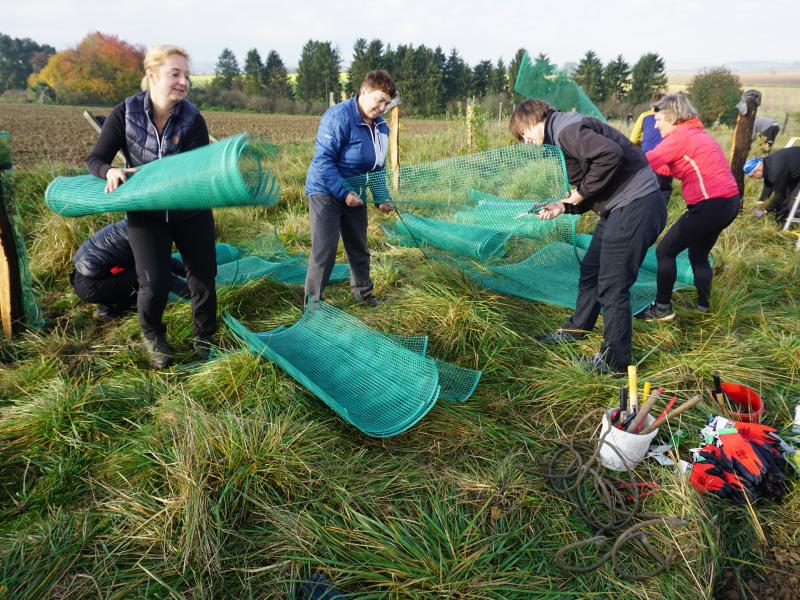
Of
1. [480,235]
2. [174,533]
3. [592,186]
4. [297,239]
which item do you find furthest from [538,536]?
[297,239]

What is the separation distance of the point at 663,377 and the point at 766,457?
0.70m

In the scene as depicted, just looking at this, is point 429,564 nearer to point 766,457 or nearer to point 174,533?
point 174,533

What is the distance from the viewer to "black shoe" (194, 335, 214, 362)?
2.80 metres

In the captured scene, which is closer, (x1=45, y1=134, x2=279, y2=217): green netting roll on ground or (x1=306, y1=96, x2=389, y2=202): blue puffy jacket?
(x1=45, y1=134, x2=279, y2=217): green netting roll on ground

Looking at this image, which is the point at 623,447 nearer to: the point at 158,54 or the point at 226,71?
the point at 158,54

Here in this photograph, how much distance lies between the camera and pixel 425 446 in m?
2.22

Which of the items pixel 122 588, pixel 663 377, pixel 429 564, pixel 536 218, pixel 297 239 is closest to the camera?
pixel 122 588

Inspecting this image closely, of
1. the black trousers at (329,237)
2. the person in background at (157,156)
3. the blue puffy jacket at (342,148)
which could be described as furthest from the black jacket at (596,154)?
the person in background at (157,156)

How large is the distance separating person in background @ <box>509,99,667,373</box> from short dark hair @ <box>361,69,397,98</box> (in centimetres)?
78

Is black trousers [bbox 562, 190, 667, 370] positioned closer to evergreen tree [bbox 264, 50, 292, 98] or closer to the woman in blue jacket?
the woman in blue jacket

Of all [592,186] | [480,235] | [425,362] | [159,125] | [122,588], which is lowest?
[122,588]

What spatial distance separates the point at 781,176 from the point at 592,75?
32.9m

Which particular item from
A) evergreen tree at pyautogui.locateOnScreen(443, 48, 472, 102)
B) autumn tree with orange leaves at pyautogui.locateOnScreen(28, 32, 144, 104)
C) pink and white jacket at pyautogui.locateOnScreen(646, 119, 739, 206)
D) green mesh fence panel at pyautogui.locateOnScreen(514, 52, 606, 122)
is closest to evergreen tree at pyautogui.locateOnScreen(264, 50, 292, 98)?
autumn tree with orange leaves at pyautogui.locateOnScreen(28, 32, 144, 104)

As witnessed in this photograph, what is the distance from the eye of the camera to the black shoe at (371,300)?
3506 mm
